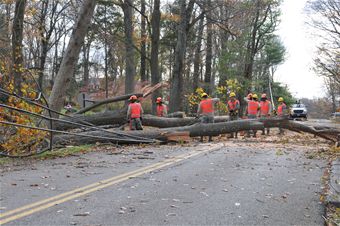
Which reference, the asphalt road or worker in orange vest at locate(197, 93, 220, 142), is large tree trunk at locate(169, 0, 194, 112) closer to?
worker in orange vest at locate(197, 93, 220, 142)

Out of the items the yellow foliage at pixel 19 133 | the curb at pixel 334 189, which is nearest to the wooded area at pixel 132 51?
the yellow foliage at pixel 19 133

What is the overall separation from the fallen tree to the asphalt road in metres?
3.00

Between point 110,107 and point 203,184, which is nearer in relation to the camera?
point 203,184

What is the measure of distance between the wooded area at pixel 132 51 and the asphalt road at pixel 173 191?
9.80 ft

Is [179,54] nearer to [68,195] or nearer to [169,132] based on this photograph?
[169,132]

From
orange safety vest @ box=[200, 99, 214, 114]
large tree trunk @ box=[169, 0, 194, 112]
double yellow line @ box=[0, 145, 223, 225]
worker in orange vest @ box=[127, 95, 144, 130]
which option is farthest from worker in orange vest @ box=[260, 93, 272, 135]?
double yellow line @ box=[0, 145, 223, 225]

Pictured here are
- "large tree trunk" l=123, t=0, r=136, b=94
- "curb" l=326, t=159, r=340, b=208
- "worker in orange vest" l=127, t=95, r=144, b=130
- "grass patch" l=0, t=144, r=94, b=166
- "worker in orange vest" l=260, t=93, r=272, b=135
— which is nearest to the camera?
"curb" l=326, t=159, r=340, b=208

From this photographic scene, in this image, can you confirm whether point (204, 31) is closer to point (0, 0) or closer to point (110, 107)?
point (110, 107)

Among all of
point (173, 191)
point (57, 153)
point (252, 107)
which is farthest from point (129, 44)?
point (173, 191)

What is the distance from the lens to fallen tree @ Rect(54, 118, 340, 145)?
14536mm

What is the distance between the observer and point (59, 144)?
1406 centimetres

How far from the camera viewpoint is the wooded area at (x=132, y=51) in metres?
14.9

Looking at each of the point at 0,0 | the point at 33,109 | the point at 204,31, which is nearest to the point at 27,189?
the point at 33,109

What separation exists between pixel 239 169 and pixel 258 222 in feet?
13.8
